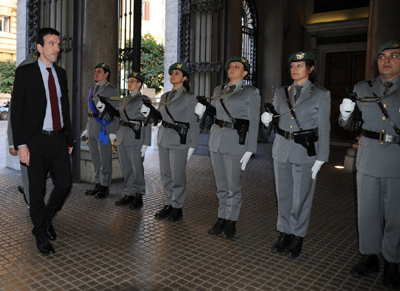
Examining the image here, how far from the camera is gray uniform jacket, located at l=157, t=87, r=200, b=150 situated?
4867 millimetres

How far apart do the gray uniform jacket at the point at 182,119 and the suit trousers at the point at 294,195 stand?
1.24m

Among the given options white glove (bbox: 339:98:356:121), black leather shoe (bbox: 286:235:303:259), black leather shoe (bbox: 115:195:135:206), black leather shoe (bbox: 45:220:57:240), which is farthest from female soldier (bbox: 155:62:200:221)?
white glove (bbox: 339:98:356:121)

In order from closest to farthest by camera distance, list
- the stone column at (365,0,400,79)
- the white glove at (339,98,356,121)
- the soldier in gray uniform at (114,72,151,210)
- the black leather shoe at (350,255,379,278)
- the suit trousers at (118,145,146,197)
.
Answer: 1. the white glove at (339,98,356,121)
2. the black leather shoe at (350,255,379,278)
3. the soldier in gray uniform at (114,72,151,210)
4. the suit trousers at (118,145,146,197)
5. the stone column at (365,0,400,79)

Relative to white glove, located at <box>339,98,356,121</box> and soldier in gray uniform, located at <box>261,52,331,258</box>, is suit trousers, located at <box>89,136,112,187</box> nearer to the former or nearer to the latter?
soldier in gray uniform, located at <box>261,52,331,258</box>

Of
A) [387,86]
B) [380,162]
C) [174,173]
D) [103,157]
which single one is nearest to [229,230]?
[174,173]

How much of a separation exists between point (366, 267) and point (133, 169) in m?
3.25

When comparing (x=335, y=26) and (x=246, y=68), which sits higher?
(x=335, y=26)

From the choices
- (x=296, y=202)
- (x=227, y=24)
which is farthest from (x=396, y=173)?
Result: (x=227, y=24)

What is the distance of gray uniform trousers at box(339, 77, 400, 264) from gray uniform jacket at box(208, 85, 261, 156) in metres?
0.99

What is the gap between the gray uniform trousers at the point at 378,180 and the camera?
10.9 ft

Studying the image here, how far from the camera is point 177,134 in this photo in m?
4.94

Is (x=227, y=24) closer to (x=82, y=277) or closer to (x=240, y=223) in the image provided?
(x=240, y=223)

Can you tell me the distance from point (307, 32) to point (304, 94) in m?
11.8

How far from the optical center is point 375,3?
25.8 feet
